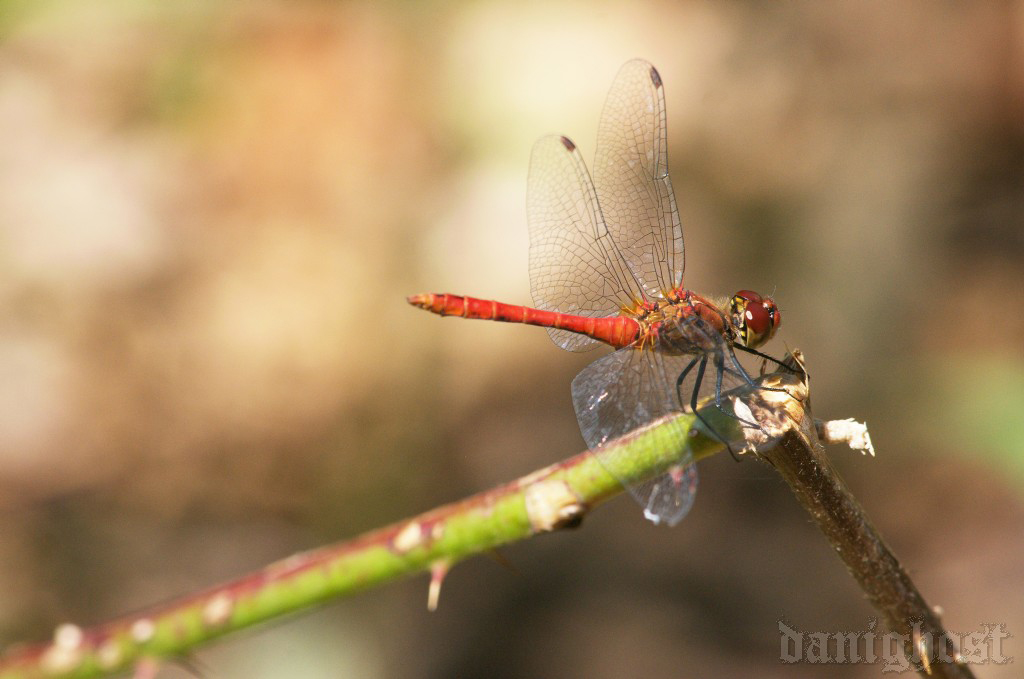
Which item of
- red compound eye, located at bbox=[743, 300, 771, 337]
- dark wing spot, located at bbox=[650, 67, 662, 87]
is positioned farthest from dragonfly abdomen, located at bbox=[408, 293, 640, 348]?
dark wing spot, located at bbox=[650, 67, 662, 87]

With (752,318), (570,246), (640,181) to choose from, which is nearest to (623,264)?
(570,246)

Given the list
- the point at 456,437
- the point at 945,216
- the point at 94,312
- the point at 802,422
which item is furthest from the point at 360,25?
the point at 802,422

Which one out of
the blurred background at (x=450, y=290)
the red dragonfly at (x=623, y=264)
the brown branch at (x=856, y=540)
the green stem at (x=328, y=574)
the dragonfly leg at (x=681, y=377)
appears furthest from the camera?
the blurred background at (x=450, y=290)

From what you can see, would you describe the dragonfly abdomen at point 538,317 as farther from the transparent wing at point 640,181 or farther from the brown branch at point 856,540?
the brown branch at point 856,540

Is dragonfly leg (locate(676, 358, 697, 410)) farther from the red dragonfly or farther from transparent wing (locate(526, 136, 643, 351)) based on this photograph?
transparent wing (locate(526, 136, 643, 351))

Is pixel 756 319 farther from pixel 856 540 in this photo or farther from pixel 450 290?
pixel 450 290

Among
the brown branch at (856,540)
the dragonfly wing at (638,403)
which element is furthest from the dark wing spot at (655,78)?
the brown branch at (856,540)
